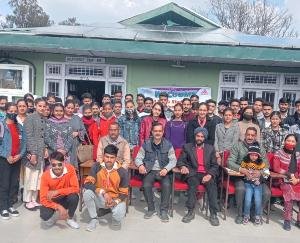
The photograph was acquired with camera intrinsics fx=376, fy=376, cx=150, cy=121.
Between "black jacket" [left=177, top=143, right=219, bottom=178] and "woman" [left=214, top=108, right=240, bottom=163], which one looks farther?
"woman" [left=214, top=108, right=240, bottom=163]

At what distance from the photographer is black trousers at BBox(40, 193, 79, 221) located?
175 inches

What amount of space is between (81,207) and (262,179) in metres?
2.50

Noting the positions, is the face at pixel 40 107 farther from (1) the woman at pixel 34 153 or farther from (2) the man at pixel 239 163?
(2) the man at pixel 239 163

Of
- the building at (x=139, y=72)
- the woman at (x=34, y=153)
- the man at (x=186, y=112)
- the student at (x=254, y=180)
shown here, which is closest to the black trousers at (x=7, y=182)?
the woman at (x=34, y=153)

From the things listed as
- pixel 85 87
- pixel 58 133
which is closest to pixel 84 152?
pixel 58 133

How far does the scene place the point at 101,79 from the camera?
9.83 meters

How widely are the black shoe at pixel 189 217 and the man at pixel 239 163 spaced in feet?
1.93

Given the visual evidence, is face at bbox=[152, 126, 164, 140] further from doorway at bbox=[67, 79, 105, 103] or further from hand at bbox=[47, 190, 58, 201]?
doorway at bbox=[67, 79, 105, 103]

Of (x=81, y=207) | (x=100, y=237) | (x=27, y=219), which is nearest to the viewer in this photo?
(x=100, y=237)

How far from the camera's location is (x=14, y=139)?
4.93 m

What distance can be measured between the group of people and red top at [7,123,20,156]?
0.01 m

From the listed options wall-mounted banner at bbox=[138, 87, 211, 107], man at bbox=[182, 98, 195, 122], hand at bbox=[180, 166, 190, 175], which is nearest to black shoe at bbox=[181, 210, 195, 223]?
hand at bbox=[180, 166, 190, 175]

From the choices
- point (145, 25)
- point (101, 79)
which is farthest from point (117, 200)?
point (145, 25)

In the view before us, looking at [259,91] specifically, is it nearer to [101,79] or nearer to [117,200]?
[101,79]
